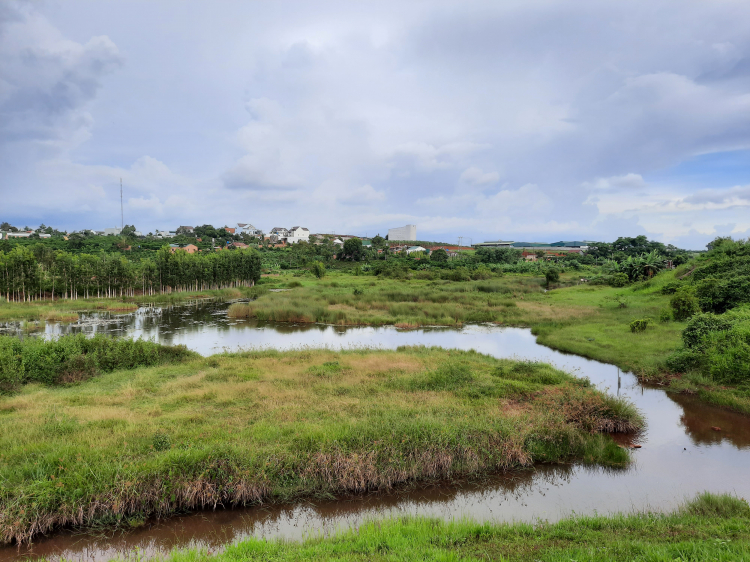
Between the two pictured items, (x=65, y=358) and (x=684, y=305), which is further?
(x=684, y=305)

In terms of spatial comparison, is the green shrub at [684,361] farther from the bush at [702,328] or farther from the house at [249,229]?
the house at [249,229]

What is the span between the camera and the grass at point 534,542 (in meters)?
5.93

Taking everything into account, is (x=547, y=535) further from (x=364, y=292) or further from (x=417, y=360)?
(x=364, y=292)

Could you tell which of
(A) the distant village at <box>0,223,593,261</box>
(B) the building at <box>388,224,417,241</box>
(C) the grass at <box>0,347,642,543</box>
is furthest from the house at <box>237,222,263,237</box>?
(C) the grass at <box>0,347,642,543</box>

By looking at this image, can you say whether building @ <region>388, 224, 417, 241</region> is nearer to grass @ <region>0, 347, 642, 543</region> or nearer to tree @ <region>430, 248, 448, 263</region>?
tree @ <region>430, 248, 448, 263</region>

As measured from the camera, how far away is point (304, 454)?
9.84m

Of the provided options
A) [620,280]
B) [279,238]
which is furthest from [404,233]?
[620,280]

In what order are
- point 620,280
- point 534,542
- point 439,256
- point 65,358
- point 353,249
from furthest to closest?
1. point 353,249
2. point 439,256
3. point 620,280
4. point 65,358
5. point 534,542

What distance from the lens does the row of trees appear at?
1699 inches

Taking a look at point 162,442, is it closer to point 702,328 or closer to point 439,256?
point 702,328

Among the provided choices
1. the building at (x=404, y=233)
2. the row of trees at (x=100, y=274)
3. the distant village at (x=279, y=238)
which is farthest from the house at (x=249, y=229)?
the row of trees at (x=100, y=274)

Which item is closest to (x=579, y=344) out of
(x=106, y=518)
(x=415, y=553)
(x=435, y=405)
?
(x=435, y=405)

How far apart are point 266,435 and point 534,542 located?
676cm

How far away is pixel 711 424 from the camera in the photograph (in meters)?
14.1
